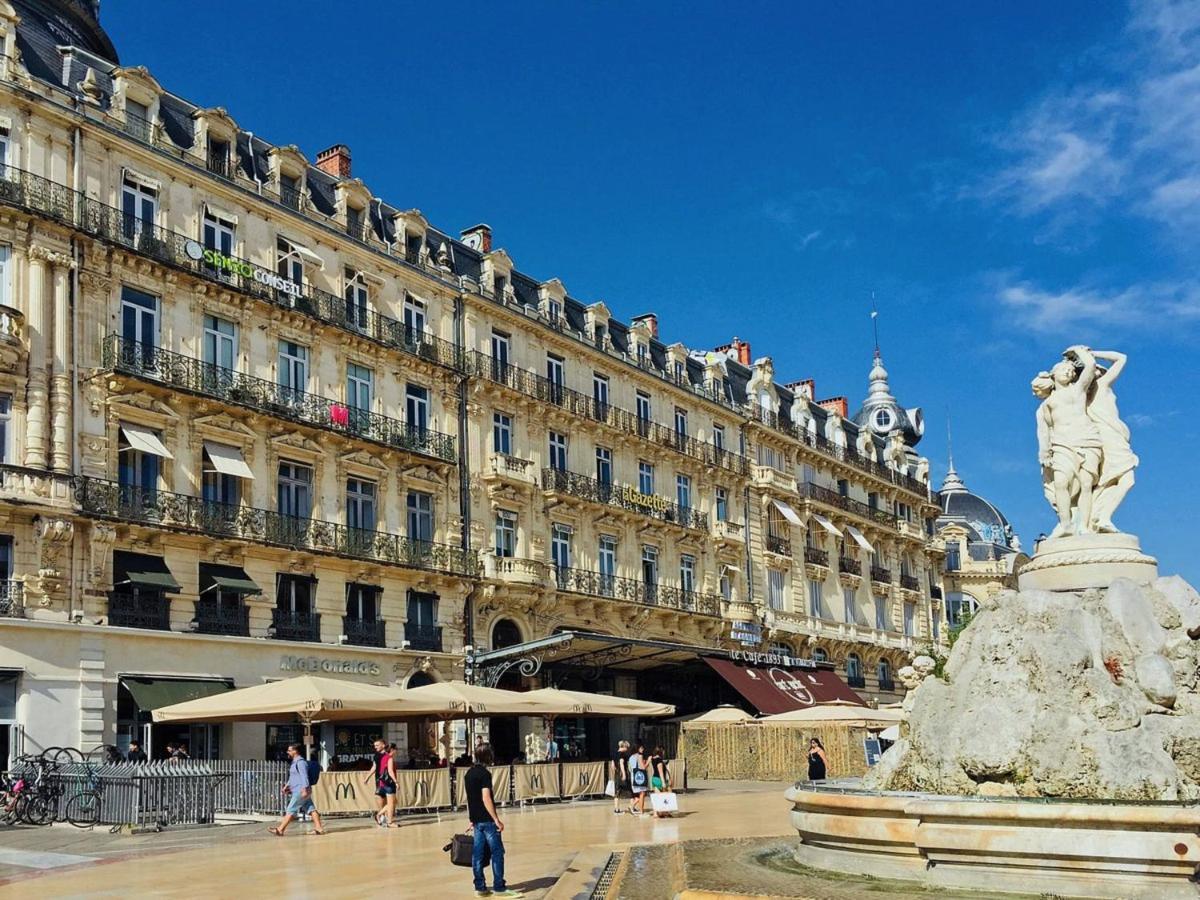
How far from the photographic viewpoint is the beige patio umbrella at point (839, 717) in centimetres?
3144

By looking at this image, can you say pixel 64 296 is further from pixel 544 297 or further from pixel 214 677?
pixel 544 297

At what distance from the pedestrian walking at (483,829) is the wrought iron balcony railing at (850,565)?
135 feet

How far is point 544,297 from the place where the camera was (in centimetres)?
3897

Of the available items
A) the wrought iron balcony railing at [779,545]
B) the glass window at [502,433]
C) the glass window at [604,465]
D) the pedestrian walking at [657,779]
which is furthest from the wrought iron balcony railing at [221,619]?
the wrought iron balcony railing at [779,545]

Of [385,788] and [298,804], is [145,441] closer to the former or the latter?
[385,788]

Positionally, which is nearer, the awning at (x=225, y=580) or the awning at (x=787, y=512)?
the awning at (x=225, y=580)

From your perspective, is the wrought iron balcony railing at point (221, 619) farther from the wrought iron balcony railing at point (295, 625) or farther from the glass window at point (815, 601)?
the glass window at point (815, 601)

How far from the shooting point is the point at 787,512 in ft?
156

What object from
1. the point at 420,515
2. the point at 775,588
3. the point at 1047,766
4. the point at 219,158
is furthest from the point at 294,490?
the point at 775,588

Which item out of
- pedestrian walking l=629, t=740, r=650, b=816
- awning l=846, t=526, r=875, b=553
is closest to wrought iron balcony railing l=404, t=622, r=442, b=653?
pedestrian walking l=629, t=740, r=650, b=816

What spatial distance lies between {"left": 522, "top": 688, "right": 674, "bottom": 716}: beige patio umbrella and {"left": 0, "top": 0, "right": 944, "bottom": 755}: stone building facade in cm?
606

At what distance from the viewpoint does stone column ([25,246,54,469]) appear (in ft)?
79.3

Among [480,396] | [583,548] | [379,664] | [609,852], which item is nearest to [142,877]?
[609,852]

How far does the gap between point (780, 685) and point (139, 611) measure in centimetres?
1925
